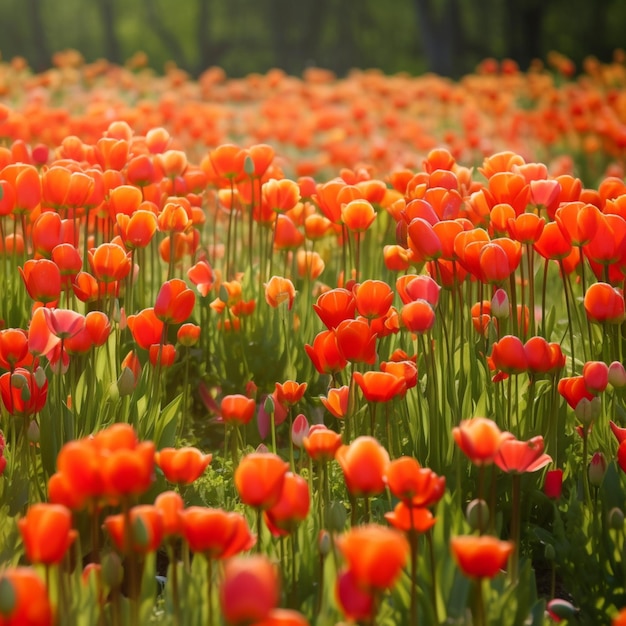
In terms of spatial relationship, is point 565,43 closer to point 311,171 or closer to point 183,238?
point 311,171

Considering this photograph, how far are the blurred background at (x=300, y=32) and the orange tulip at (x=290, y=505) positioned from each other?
2371 centimetres

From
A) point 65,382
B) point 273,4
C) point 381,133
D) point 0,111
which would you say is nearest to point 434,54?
point 273,4

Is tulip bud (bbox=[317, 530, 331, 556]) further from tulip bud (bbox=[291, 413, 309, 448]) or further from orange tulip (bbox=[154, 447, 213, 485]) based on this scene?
tulip bud (bbox=[291, 413, 309, 448])

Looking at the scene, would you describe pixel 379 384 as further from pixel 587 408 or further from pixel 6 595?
pixel 6 595

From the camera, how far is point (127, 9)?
1318 inches

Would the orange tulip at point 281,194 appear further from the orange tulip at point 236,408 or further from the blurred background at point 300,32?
the blurred background at point 300,32

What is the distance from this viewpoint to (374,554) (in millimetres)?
1244

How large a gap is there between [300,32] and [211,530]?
29.3m

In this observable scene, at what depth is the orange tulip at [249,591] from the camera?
118cm

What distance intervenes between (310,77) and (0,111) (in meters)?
7.06

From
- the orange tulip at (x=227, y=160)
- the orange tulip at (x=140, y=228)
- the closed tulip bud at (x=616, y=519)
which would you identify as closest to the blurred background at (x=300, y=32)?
the orange tulip at (x=227, y=160)

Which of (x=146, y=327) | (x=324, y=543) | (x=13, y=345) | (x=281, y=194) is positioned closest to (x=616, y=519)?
(x=324, y=543)

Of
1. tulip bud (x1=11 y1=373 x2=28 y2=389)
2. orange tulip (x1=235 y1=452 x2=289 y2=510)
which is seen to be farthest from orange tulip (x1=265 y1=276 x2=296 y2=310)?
orange tulip (x1=235 y1=452 x2=289 y2=510)

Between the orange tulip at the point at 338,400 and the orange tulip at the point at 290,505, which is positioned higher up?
the orange tulip at the point at 338,400
